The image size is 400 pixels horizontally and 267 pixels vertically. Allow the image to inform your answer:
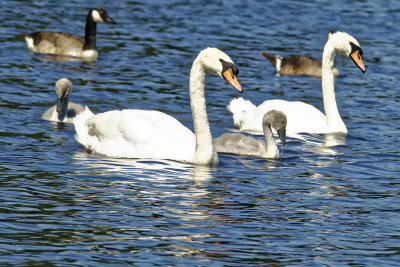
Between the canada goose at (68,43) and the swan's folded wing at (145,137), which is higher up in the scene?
the canada goose at (68,43)

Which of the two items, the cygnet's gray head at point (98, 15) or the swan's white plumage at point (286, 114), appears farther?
the cygnet's gray head at point (98, 15)

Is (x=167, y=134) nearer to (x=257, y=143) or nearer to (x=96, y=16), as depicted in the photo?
(x=257, y=143)

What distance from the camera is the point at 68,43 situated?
78.0 ft

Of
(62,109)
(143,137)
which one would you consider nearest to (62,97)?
(62,109)

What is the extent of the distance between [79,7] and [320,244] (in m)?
19.5

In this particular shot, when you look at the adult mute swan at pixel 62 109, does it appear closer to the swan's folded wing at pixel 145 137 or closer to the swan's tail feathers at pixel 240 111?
the swan's tail feathers at pixel 240 111

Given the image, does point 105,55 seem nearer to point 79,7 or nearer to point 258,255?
point 79,7

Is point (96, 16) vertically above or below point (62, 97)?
above

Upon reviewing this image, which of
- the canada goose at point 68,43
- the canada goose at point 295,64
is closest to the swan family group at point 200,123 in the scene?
the canada goose at point 295,64

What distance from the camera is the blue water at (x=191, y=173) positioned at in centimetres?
997

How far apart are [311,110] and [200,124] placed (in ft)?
12.4

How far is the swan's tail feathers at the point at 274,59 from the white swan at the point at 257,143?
23.6 ft

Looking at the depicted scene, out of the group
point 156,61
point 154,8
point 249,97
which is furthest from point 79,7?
point 249,97

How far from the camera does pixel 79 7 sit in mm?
28672
